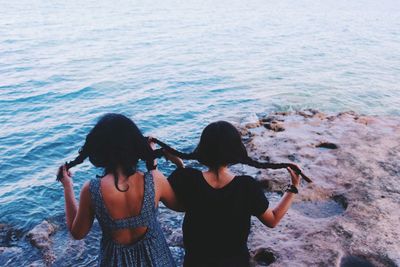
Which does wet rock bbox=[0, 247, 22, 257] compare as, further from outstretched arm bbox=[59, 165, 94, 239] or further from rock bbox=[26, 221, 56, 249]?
outstretched arm bbox=[59, 165, 94, 239]

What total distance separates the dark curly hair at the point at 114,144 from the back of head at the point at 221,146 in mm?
571

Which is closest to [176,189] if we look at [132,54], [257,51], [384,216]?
[384,216]

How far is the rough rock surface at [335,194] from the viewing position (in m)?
5.69

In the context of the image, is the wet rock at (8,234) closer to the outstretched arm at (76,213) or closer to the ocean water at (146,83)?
the ocean water at (146,83)

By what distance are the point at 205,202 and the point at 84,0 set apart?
69.2m

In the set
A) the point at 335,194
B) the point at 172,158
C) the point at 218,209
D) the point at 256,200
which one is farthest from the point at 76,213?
the point at 335,194

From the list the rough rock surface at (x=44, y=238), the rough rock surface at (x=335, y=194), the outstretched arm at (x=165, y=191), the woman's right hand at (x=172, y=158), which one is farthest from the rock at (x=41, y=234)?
the outstretched arm at (x=165, y=191)

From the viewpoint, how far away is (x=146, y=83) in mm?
19359

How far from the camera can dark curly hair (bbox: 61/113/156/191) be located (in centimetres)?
302

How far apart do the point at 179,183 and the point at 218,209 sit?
418 millimetres

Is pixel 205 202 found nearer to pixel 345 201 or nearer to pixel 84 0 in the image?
pixel 345 201

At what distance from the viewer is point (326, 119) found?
1360cm

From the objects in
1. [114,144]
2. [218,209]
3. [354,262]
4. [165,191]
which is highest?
[114,144]

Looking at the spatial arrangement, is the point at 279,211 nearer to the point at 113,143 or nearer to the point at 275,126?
the point at 113,143
